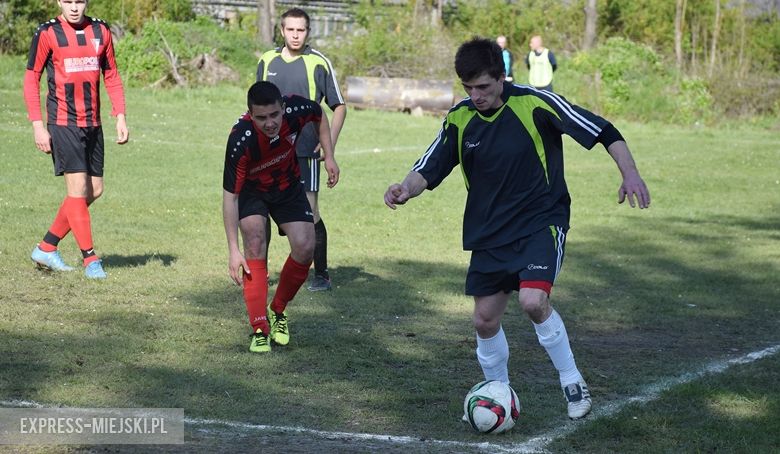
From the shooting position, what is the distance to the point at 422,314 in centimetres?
854

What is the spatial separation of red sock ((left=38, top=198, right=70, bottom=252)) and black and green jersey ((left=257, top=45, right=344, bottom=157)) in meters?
1.97

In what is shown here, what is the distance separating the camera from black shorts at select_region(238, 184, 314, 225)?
7219 mm

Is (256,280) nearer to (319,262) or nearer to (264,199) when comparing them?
(264,199)

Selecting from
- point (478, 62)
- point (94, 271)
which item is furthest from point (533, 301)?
point (94, 271)

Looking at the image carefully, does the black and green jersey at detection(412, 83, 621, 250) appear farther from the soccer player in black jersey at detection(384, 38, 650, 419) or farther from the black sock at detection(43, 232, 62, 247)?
the black sock at detection(43, 232, 62, 247)

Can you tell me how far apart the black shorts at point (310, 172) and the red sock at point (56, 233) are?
1.95 meters

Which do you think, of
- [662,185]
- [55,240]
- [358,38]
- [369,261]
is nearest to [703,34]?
[358,38]

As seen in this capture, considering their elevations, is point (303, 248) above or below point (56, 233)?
above

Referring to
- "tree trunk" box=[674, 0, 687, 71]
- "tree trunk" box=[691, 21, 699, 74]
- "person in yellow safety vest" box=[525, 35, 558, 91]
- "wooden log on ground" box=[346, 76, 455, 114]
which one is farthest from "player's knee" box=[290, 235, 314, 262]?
"tree trunk" box=[674, 0, 687, 71]

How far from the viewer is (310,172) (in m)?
9.06

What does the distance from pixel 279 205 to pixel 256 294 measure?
0.58 meters

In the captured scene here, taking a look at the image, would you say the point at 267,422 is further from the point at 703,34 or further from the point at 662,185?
the point at 703,34

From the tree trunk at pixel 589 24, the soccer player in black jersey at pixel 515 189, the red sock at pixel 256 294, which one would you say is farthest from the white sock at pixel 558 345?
the tree trunk at pixel 589 24

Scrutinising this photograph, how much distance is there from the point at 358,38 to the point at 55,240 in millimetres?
23176
